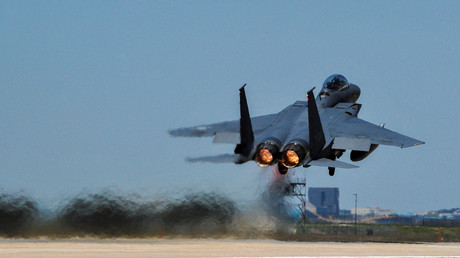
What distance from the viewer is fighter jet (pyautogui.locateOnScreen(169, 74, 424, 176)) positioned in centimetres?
3981

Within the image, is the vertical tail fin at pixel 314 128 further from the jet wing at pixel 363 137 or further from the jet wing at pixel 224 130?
the jet wing at pixel 224 130

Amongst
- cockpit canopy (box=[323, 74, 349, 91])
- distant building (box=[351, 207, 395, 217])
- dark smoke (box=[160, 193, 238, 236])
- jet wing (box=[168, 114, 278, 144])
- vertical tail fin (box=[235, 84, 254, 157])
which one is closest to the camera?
vertical tail fin (box=[235, 84, 254, 157])

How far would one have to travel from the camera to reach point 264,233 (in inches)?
1842

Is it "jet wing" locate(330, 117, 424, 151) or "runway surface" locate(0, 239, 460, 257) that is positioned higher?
"jet wing" locate(330, 117, 424, 151)

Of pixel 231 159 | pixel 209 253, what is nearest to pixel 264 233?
pixel 231 159

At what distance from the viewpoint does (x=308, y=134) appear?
41.0 metres

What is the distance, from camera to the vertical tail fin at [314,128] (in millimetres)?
39656

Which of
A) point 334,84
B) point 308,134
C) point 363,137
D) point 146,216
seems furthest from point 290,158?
point 334,84

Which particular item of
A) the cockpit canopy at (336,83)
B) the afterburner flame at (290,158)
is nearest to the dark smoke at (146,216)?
the afterburner flame at (290,158)

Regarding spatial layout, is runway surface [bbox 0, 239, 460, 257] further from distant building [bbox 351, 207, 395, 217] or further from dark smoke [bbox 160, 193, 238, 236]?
distant building [bbox 351, 207, 395, 217]

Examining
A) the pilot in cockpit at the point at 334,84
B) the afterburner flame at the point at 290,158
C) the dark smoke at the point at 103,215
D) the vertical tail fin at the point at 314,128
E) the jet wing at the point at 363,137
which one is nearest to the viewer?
the afterburner flame at the point at 290,158

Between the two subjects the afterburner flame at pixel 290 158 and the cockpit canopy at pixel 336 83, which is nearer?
the afterburner flame at pixel 290 158

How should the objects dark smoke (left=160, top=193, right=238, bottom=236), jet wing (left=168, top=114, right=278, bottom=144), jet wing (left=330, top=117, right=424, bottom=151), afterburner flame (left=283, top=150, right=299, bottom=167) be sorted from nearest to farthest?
1. afterburner flame (left=283, top=150, right=299, bottom=167)
2. jet wing (left=330, top=117, right=424, bottom=151)
3. dark smoke (left=160, top=193, right=238, bottom=236)
4. jet wing (left=168, top=114, right=278, bottom=144)

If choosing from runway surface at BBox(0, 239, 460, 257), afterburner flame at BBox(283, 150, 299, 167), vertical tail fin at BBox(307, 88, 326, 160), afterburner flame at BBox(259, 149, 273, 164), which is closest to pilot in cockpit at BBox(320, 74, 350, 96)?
vertical tail fin at BBox(307, 88, 326, 160)
